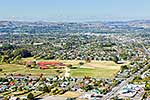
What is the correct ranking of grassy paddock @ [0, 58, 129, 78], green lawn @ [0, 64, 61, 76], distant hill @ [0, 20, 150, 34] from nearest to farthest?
grassy paddock @ [0, 58, 129, 78]
green lawn @ [0, 64, 61, 76]
distant hill @ [0, 20, 150, 34]

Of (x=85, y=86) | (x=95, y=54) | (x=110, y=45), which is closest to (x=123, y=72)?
(x=85, y=86)

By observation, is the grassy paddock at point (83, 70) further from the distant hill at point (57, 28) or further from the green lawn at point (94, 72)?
the distant hill at point (57, 28)

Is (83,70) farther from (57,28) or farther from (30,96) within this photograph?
(57,28)

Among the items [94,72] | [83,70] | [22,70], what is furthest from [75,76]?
[22,70]

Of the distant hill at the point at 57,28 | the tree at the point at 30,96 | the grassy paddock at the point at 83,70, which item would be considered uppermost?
the tree at the point at 30,96

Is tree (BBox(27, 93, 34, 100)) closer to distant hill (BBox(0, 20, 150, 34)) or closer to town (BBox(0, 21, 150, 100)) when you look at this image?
town (BBox(0, 21, 150, 100))

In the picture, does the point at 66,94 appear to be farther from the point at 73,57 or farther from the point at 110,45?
the point at 110,45

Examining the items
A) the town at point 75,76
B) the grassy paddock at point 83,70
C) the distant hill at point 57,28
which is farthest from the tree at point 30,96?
the distant hill at point 57,28

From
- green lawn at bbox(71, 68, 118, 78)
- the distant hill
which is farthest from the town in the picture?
the distant hill
